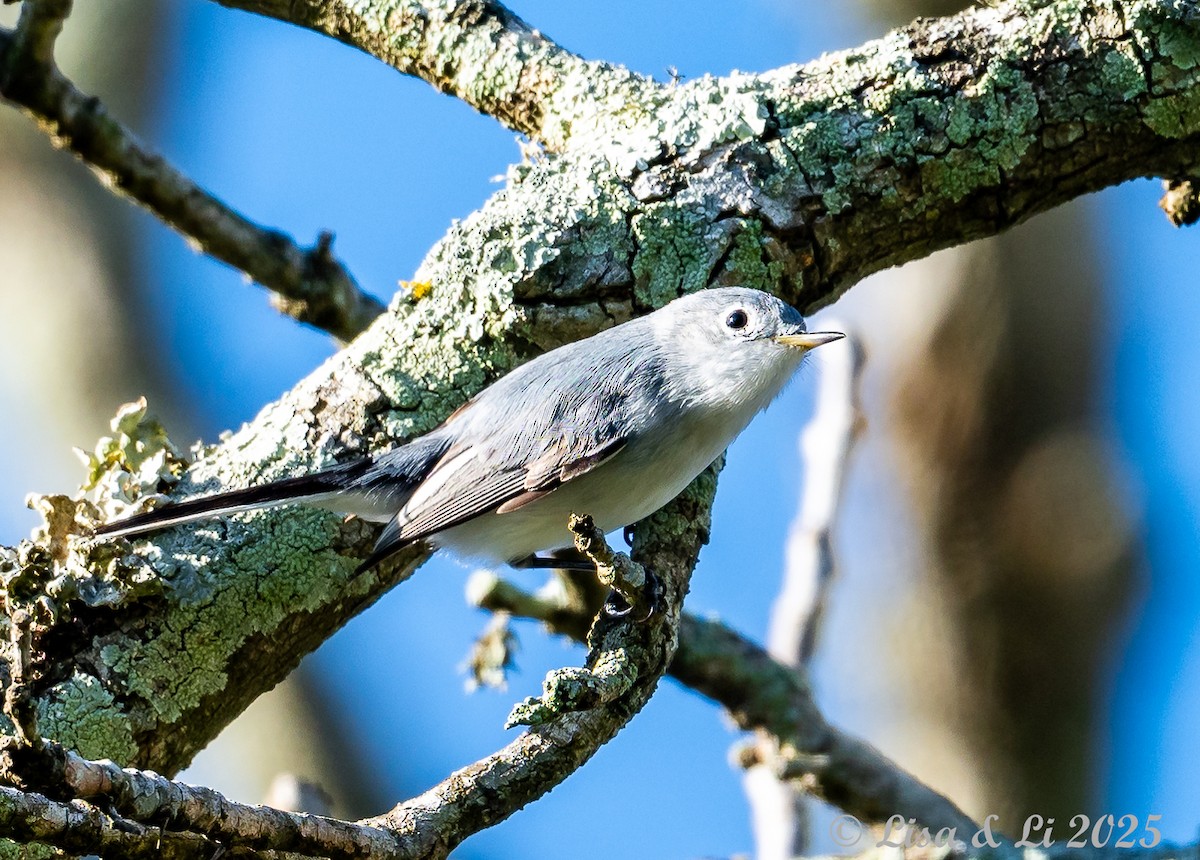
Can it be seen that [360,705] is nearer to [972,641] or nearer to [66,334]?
[66,334]

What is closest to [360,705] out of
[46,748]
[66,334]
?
[66,334]

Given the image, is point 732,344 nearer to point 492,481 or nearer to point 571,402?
point 571,402

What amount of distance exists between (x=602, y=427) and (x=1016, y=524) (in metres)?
3.22

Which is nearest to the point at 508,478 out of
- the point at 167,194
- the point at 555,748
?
the point at 555,748

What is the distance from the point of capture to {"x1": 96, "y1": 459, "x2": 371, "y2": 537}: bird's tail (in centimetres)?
227

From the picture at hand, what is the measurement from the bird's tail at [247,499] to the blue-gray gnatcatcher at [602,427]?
0.43 ft

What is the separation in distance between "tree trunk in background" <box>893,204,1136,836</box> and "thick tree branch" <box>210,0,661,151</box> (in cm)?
312

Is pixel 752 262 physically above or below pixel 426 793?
above

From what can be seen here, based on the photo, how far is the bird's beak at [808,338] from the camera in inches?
107

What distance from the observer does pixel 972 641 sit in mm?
5332

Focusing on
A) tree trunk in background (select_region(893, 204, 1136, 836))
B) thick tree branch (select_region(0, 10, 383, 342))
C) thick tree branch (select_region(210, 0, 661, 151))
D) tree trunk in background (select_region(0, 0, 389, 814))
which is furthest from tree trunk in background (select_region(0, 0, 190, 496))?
tree trunk in background (select_region(893, 204, 1136, 836))

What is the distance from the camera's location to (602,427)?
276 centimetres

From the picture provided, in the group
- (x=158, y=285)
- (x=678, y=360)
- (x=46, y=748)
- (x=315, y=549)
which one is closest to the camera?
(x=46, y=748)

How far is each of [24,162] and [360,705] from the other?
2.67 meters
